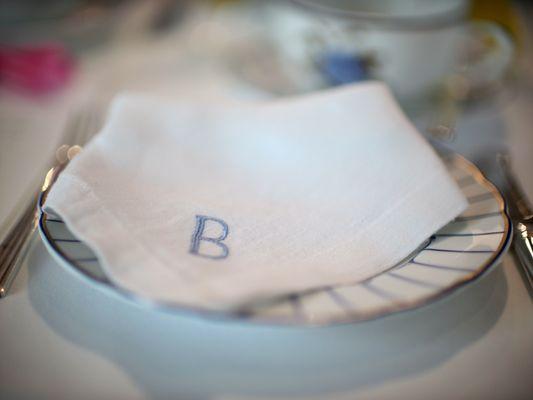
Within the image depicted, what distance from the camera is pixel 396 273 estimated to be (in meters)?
0.28

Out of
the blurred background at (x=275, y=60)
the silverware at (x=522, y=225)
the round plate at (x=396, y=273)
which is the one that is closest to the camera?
the round plate at (x=396, y=273)

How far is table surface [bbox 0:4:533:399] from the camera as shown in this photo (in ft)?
0.84

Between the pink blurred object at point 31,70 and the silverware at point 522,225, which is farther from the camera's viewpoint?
the pink blurred object at point 31,70

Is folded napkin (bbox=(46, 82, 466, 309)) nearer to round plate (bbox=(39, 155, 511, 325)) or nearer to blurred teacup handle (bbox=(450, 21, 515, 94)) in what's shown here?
round plate (bbox=(39, 155, 511, 325))

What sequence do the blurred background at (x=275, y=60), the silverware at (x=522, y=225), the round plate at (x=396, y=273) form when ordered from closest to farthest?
the round plate at (x=396, y=273) → the silverware at (x=522, y=225) → the blurred background at (x=275, y=60)

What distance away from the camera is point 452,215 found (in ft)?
1.01

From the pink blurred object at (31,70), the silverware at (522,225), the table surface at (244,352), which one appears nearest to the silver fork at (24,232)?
the table surface at (244,352)

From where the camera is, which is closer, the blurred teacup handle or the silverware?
the silverware

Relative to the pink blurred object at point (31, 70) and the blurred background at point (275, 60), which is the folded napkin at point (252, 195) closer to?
the blurred background at point (275, 60)

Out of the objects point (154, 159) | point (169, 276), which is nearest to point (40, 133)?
point (154, 159)

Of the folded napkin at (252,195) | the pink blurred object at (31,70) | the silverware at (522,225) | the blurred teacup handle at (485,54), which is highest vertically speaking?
the pink blurred object at (31,70)

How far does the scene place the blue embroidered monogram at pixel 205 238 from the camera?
0.28m

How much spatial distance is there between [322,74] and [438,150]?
0.19m

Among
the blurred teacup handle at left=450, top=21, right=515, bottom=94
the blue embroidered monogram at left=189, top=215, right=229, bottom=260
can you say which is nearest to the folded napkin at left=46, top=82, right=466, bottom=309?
the blue embroidered monogram at left=189, top=215, right=229, bottom=260
